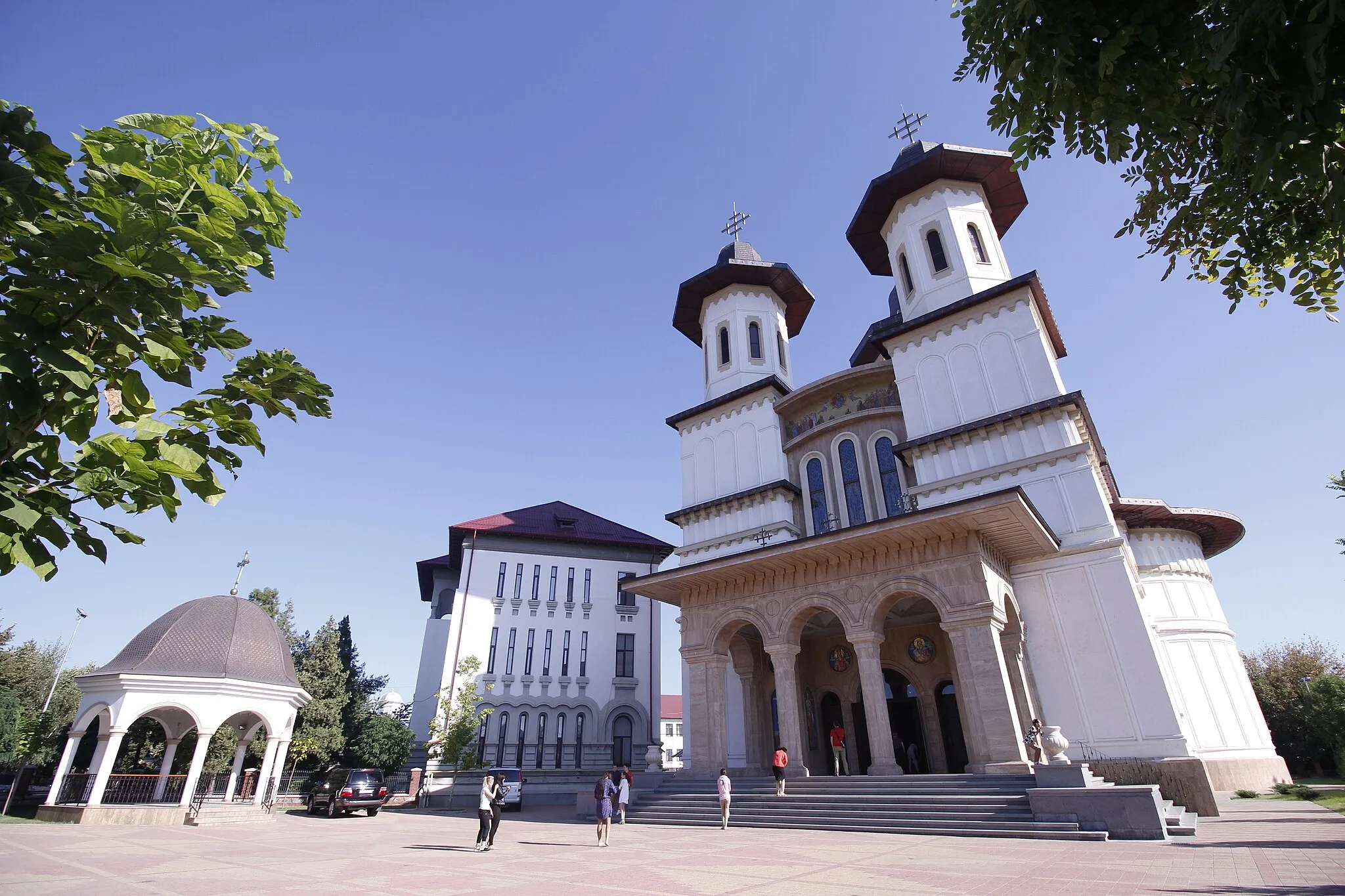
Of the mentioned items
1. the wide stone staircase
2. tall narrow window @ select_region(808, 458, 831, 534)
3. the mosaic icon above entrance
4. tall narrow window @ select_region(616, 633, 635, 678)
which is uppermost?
tall narrow window @ select_region(808, 458, 831, 534)

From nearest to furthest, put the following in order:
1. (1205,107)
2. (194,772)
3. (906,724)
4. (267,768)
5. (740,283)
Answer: (1205,107) → (194,772) → (906,724) → (267,768) → (740,283)

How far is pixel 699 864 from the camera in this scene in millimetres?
8953

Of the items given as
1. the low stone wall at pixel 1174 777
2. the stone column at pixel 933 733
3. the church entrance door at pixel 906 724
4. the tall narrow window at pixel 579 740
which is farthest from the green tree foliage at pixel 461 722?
the low stone wall at pixel 1174 777

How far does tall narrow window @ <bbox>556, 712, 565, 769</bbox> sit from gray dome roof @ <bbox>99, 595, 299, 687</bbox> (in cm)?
1229

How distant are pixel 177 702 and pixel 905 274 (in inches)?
1079

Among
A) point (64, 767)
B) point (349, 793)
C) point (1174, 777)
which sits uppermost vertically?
point (64, 767)

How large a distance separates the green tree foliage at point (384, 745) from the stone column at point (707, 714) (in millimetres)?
17308

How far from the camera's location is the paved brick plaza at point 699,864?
22.9 feet

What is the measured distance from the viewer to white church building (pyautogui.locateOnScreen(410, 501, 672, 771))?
3003 cm

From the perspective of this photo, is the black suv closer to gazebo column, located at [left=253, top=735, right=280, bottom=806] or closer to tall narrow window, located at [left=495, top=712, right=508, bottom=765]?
gazebo column, located at [left=253, top=735, right=280, bottom=806]

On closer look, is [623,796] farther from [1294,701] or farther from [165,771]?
[1294,701]

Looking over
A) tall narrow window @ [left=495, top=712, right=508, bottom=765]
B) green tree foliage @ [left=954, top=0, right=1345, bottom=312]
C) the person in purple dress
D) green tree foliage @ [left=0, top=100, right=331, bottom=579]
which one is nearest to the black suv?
tall narrow window @ [left=495, top=712, right=508, bottom=765]

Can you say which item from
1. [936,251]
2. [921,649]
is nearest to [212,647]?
[921,649]

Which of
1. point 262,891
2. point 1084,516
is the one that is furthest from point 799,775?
point 262,891
